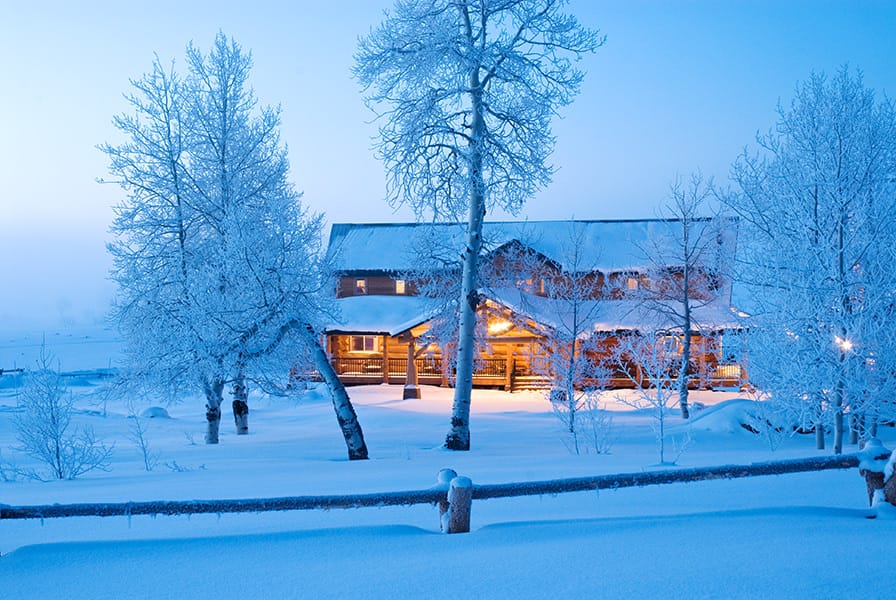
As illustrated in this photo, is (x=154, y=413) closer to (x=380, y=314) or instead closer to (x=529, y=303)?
(x=380, y=314)

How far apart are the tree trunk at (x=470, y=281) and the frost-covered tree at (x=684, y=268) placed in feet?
38.5

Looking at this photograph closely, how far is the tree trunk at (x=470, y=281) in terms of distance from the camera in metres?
14.4

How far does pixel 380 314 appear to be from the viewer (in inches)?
1241

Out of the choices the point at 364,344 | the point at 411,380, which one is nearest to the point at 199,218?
the point at 411,380

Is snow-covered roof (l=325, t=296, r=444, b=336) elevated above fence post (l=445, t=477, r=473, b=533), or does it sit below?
above

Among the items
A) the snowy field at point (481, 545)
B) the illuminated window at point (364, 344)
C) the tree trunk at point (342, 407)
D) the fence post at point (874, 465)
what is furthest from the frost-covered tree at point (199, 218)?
the illuminated window at point (364, 344)

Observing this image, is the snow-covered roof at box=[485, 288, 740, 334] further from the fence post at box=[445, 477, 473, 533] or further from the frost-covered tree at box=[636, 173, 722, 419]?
the fence post at box=[445, 477, 473, 533]

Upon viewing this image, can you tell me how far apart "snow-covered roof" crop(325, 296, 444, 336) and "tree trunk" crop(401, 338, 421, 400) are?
0.91 metres

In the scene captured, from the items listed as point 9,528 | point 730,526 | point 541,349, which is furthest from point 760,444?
point 9,528

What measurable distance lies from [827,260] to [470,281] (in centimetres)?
662

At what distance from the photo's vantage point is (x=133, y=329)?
17891 millimetres

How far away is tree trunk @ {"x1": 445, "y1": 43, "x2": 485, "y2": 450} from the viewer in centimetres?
1436

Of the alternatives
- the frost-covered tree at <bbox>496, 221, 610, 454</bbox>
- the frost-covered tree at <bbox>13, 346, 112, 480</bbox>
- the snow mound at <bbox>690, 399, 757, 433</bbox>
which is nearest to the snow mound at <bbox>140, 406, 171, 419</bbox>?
the frost-covered tree at <bbox>13, 346, 112, 480</bbox>

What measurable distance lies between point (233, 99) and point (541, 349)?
562 inches
